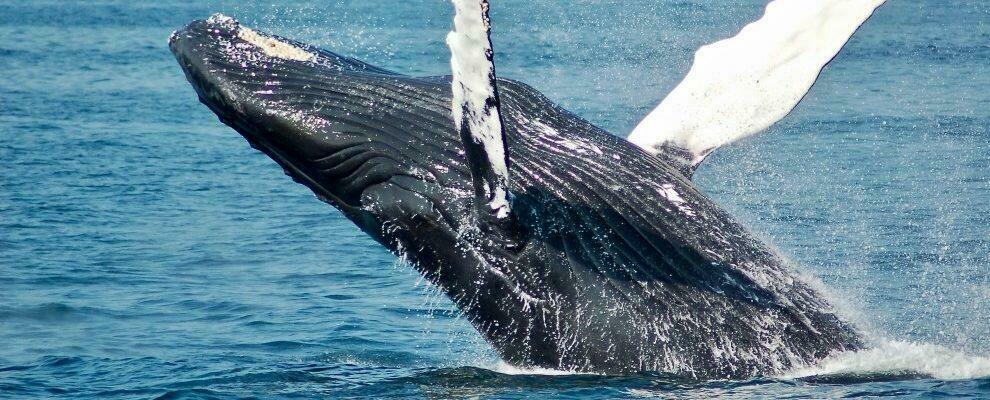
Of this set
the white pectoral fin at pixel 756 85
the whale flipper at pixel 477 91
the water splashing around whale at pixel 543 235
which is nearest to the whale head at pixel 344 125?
the water splashing around whale at pixel 543 235

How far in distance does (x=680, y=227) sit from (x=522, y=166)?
939 millimetres

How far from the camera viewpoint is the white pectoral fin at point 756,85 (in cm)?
816

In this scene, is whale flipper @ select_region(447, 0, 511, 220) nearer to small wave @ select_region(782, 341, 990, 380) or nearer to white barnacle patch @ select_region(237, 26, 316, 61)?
white barnacle patch @ select_region(237, 26, 316, 61)

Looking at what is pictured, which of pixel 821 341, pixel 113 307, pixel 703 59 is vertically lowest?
pixel 113 307

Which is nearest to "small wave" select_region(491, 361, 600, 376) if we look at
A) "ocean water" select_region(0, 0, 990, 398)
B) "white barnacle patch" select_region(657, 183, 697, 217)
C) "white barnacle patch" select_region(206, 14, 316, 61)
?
"ocean water" select_region(0, 0, 990, 398)

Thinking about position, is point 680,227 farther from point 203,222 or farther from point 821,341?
point 203,222

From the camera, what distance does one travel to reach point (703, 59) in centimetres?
873

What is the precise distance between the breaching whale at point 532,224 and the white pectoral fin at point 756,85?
687 mm

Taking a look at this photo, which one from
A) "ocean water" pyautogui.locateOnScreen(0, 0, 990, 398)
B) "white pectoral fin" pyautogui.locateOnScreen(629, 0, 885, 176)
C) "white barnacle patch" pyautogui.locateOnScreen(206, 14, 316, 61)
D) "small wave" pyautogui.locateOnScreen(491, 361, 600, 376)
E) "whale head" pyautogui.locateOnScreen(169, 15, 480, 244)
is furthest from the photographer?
"ocean water" pyautogui.locateOnScreen(0, 0, 990, 398)

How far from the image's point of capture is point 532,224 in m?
7.18

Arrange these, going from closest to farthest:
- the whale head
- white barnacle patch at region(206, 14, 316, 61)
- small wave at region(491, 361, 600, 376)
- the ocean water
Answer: the whale head, white barnacle patch at region(206, 14, 316, 61), small wave at region(491, 361, 600, 376), the ocean water

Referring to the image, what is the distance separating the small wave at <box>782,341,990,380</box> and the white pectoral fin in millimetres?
1389

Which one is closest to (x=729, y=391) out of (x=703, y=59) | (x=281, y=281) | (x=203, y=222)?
(x=703, y=59)

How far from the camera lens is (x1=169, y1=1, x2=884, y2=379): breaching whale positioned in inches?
283
